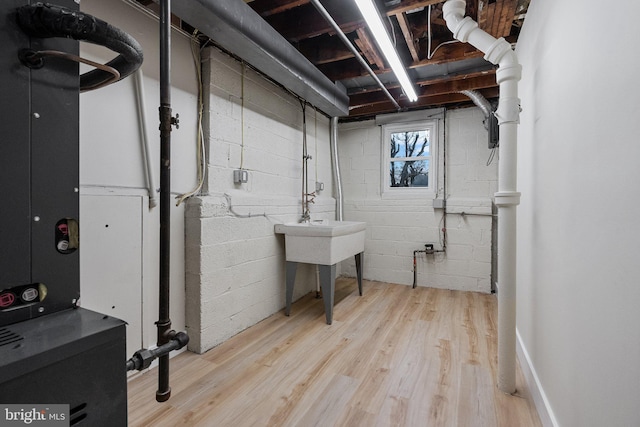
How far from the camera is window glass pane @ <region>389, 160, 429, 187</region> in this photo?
418 centimetres

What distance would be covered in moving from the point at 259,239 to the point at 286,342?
0.94 m

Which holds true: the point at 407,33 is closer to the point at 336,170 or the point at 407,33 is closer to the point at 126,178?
the point at 336,170

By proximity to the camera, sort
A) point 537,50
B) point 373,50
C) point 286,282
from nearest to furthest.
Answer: point 537,50 < point 373,50 < point 286,282

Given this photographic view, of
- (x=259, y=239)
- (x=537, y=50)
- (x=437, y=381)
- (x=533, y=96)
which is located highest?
(x=537, y=50)

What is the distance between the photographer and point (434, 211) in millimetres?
4059

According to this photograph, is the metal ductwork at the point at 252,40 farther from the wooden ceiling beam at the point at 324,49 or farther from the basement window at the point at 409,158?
the basement window at the point at 409,158

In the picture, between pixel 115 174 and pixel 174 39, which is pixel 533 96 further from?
pixel 115 174

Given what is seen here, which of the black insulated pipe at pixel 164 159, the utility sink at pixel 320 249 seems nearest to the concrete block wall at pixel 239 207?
the utility sink at pixel 320 249

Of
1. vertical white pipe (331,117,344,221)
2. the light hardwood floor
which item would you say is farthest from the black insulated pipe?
vertical white pipe (331,117,344,221)

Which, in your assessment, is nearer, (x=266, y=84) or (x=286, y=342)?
(x=286, y=342)

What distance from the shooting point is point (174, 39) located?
2150mm

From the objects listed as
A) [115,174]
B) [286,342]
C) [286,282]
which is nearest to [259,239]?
[286,282]

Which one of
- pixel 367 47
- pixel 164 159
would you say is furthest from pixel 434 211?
pixel 164 159

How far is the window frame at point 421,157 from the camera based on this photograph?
4.07 m
